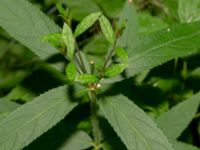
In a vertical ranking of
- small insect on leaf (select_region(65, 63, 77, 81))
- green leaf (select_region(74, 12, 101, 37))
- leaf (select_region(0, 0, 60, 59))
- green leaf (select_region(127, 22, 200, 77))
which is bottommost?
green leaf (select_region(127, 22, 200, 77))

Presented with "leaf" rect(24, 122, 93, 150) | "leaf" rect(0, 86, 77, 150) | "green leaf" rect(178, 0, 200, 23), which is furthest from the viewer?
"green leaf" rect(178, 0, 200, 23)

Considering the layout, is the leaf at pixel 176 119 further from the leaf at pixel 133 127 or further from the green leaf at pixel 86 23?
the green leaf at pixel 86 23

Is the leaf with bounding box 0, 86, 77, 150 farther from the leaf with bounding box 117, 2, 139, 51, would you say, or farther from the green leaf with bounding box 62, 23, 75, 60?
the leaf with bounding box 117, 2, 139, 51

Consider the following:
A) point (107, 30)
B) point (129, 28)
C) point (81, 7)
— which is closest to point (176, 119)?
point (129, 28)

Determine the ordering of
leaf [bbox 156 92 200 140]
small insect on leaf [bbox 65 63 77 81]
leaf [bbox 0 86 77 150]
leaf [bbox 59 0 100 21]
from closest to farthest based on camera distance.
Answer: small insect on leaf [bbox 65 63 77 81]
leaf [bbox 0 86 77 150]
leaf [bbox 156 92 200 140]
leaf [bbox 59 0 100 21]

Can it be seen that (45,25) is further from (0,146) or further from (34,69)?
(34,69)

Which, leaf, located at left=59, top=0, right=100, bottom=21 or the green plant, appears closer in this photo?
the green plant

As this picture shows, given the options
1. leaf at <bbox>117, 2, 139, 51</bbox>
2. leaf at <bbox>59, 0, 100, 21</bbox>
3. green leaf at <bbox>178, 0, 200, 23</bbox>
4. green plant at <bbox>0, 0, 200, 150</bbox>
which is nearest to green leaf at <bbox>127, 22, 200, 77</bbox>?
green plant at <bbox>0, 0, 200, 150</bbox>
